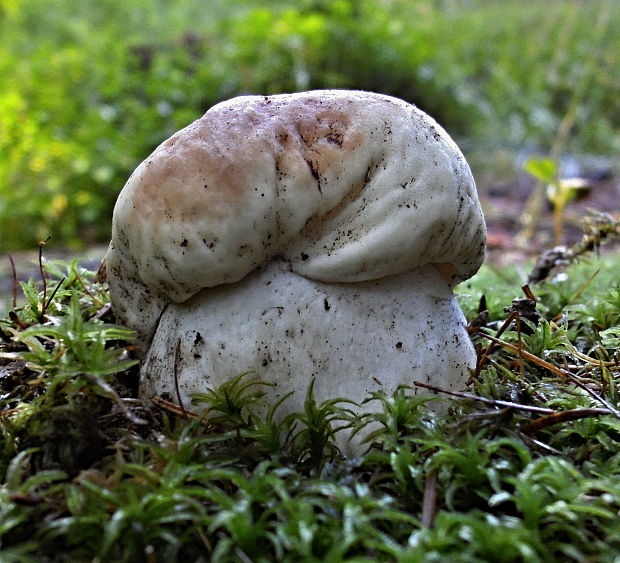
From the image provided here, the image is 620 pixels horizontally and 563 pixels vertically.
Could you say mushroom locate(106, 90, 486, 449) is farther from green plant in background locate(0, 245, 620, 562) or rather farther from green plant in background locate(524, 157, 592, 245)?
green plant in background locate(524, 157, 592, 245)

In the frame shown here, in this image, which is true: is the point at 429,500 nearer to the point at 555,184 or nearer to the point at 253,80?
the point at 555,184

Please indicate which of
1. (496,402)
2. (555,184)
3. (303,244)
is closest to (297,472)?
(496,402)

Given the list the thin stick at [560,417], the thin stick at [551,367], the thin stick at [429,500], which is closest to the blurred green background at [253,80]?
the thin stick at [551,367]

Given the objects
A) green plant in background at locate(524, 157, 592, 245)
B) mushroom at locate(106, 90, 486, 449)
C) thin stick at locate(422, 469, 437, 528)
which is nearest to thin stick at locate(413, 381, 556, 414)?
mushroom at locate(106, 90, 486, 449)

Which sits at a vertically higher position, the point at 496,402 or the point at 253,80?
the point at 253,80

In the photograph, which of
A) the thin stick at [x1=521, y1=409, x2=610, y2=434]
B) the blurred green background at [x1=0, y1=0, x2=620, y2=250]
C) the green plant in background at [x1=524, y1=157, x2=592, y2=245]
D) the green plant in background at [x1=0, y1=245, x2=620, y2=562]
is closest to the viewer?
the green plant in background at [x1=0, y1=245, x2=620, y2=562]

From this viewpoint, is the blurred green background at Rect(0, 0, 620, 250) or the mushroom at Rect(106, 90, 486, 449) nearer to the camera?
the mushroom at Rect(106, 90, 486, 449)

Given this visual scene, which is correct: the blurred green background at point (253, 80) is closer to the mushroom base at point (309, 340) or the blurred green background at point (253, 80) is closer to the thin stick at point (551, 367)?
the thin stick at point (551, 367)
